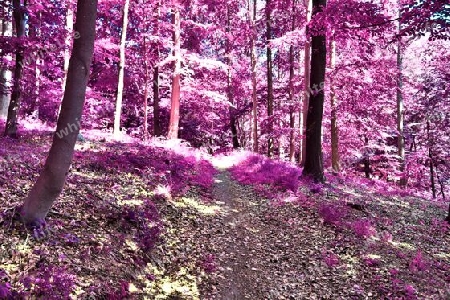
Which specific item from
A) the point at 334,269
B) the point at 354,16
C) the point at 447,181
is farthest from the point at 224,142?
the point at 334,269

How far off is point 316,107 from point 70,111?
882 centimetres

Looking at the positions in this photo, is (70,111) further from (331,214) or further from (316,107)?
(316,107)

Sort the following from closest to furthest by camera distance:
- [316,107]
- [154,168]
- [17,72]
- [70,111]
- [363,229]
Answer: [70,111] < [363,229] < [154,168] < [17,72] < [316,107]

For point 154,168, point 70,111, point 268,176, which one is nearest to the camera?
point 70,111

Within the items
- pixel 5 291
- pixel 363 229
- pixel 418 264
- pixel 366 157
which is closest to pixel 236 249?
pixel 363 229

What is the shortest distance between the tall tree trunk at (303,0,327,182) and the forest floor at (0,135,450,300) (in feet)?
4.57

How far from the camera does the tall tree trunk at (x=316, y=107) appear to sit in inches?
449

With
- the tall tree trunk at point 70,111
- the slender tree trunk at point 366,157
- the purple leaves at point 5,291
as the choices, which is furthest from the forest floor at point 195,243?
the slender tree trunk at point 366,157

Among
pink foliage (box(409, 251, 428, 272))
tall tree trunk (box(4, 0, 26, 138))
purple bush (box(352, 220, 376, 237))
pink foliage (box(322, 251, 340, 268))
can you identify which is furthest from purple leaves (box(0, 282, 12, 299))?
tall tree trunk (box(4, 0, 26, 138))

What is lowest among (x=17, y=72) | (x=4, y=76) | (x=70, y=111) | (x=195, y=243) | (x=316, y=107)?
(x=195, y=243)

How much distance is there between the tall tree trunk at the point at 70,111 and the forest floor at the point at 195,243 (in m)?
0.69

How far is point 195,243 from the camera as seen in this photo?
711cm

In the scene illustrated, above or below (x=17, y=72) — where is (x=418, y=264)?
below

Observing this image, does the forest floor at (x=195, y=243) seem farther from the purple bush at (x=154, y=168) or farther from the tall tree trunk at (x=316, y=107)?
the tall tree trunk at (x=316, y=107)
